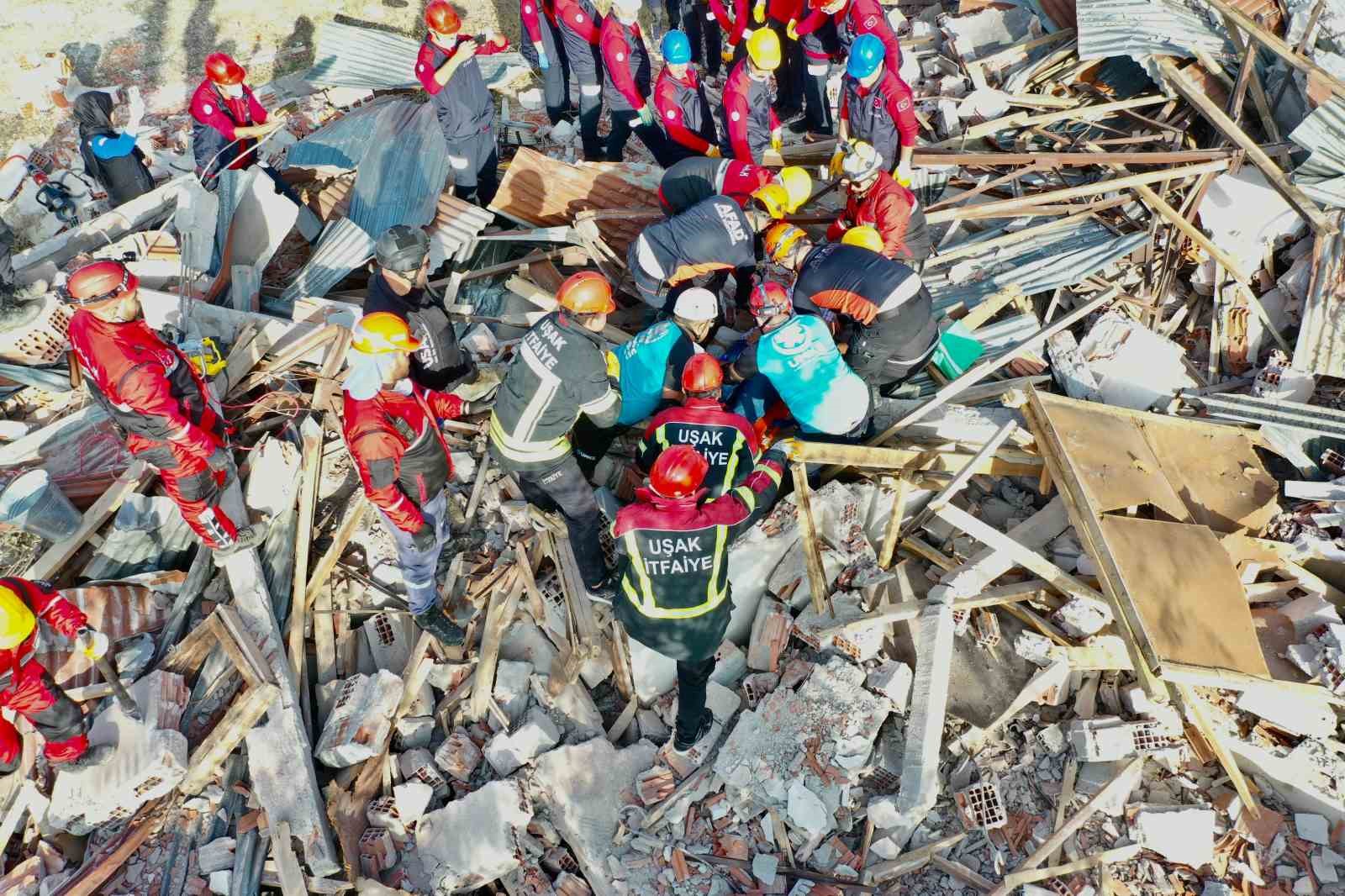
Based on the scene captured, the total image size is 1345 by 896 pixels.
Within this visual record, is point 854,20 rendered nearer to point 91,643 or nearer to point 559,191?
point 559,191

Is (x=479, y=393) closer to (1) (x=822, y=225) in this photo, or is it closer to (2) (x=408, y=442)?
(2) (x=408, y=442)

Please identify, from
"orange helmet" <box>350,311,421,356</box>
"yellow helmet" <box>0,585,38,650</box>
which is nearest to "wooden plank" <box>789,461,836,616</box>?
"orange helmet" <box>350,311,421,356</box>

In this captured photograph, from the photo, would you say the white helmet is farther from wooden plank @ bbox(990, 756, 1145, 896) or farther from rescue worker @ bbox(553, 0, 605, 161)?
rescue worker @ bbox(553, 0, 605, 161)

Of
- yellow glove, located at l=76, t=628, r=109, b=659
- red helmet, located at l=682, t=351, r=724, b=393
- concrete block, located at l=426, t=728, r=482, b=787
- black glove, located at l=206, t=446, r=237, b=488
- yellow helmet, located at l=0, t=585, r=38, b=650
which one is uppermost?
red helmet, located at l=682, t=351, r=724, b=393

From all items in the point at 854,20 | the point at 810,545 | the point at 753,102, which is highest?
the point at 854,20

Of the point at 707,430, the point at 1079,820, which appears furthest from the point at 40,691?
the point at 1079,820

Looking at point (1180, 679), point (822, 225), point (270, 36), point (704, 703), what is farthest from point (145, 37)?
point (1180, 679)

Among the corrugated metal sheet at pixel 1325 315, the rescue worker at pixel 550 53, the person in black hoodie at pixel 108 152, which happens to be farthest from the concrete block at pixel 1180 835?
the person in black hoodie at pixel 108 152
